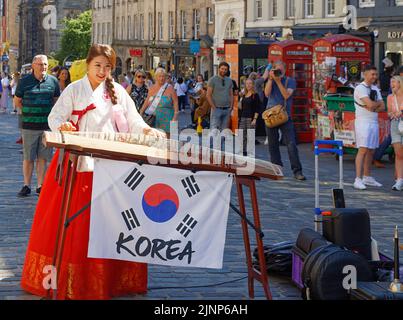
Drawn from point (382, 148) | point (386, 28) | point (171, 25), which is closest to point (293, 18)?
point (386, 28)

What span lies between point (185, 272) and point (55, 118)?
1.90 m

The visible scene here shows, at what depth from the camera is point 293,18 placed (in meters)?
44.9

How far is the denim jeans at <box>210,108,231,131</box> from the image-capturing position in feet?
64.7

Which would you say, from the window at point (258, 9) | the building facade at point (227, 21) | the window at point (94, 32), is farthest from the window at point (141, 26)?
the window at point (258, 9)

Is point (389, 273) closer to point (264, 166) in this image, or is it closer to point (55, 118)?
point (264, 166)

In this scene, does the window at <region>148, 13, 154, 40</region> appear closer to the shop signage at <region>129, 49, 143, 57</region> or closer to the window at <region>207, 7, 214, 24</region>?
the shop signage at <region>129, 49, 143, 57</region>

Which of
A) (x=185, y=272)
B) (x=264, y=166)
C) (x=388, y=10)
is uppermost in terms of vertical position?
(x=388, y=10)

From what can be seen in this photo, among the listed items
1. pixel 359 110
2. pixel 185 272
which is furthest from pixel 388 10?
pixel 185 272

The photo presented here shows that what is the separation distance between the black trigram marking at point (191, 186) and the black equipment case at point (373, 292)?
1.24 metres

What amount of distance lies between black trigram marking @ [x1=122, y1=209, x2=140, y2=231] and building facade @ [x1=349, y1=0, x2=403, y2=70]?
2831cm

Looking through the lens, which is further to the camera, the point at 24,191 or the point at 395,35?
the point at 395,35

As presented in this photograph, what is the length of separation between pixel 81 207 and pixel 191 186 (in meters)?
0.91

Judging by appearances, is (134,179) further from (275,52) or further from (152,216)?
(275,52)

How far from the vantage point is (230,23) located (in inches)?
2131
